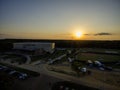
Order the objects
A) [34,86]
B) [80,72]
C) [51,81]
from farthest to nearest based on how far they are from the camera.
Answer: [80,72], [51,81], [34,86]

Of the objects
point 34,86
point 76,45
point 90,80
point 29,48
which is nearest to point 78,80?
point 90,80

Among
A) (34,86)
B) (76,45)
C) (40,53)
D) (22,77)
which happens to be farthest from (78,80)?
(76,45)

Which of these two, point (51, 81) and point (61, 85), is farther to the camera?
point (51, 81)

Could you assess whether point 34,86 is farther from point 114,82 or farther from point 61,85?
point 114,82

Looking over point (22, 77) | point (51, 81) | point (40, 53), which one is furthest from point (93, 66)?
point (40, 53)

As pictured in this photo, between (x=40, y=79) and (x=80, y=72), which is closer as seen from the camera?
(x=40, y=79)

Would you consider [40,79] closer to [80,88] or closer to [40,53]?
[80,88]

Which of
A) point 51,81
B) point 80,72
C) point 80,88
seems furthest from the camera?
point 80,72

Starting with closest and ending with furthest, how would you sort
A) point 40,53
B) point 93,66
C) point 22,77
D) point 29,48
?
point 22,77 < point 93,66 < point 40,53 < point 29,48

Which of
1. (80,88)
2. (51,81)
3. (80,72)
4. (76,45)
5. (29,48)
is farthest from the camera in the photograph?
(76,45)
